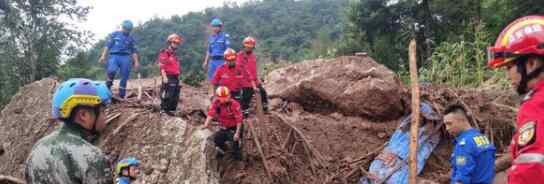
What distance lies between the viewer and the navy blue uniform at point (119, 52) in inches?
336

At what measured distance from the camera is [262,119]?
8.12 meters

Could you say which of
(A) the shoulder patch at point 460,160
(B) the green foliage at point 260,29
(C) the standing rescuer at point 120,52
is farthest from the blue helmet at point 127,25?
(B) the green foliage at point 260,29

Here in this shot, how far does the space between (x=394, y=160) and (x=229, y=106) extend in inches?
107

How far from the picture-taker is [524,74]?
2.44m

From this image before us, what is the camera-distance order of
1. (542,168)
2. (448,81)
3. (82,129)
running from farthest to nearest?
(448,81)
(82,129)
(542,168)

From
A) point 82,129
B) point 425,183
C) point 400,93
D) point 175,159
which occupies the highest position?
point 82,129

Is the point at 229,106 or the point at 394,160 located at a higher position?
the point at 229,106

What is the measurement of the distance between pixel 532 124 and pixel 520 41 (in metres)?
0.51

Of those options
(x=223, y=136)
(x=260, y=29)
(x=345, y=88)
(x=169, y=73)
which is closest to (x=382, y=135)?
(x=345, y=88)

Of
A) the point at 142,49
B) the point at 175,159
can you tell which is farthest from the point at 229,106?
the point at 142,49

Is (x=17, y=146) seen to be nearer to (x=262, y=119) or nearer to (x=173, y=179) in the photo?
(x=173, y=179)

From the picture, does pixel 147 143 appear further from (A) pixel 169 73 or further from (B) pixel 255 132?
(B) pixel 255 132

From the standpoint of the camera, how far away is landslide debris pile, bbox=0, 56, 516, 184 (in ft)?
23.8

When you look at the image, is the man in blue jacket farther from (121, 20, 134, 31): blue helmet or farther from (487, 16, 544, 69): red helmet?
(121, 20, 134, 31): blue helmet
